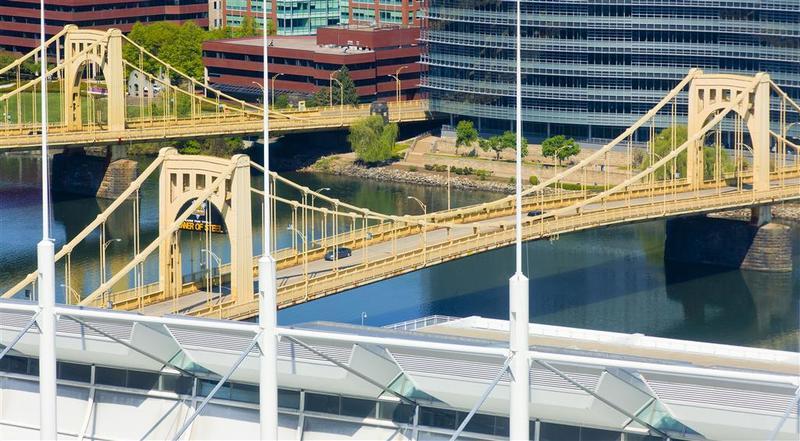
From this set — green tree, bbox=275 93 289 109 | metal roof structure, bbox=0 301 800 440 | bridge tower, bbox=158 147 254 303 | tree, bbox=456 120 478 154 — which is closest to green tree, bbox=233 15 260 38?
green tree, bbox=275 93 289 109

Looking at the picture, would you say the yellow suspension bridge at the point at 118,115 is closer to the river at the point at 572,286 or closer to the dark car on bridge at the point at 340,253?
the river at the point at 572,286

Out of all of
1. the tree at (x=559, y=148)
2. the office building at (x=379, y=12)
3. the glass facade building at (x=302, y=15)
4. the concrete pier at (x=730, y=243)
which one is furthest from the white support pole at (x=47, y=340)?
the glass facade building at (x=302, y=15)

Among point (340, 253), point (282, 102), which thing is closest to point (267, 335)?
point (340, 253)

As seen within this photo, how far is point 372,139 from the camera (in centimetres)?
8088

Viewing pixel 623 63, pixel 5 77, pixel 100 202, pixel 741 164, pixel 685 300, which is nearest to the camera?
pixel 685 300

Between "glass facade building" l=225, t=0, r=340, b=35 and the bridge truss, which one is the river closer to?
the bridge truss

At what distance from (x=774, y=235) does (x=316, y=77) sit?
102ft

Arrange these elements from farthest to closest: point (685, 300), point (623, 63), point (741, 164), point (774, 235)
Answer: point (623, 63) < point (741, 164) < point (774, 235) < point (685, 300)

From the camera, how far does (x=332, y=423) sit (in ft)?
72.2

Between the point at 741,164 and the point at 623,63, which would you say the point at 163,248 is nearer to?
the point at 741,164

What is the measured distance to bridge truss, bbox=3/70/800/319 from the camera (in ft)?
155

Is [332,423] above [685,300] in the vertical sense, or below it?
above

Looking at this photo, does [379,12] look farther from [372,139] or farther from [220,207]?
[220,207]

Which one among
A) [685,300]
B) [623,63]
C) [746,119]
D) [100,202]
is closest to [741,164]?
[746,119]
